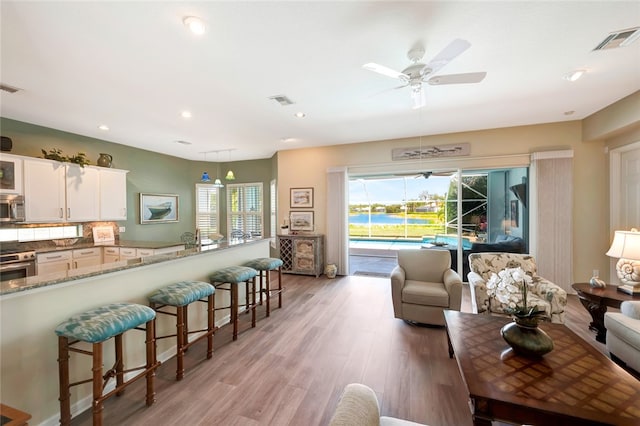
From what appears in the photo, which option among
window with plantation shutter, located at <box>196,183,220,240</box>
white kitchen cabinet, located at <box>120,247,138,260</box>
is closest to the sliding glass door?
white kitchen cabinet, located at <box>120,247,138,260</box>

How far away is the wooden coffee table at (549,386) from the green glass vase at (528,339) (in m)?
0.06

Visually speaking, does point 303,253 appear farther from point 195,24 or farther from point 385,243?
point 385,243

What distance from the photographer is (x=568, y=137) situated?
430 cm

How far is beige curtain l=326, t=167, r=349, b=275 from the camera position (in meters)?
5.59

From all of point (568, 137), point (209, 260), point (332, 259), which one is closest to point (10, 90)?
point (209, 260)

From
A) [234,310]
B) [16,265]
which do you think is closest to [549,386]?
[234,310]

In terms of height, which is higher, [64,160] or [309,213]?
[64,160]

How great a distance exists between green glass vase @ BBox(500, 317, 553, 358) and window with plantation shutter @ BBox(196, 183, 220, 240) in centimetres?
714

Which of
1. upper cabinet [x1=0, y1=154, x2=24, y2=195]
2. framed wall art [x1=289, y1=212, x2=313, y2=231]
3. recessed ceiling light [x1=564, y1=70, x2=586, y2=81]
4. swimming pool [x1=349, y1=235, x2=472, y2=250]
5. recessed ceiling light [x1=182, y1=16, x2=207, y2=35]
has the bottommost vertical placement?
swimming pool [x1=349, y1=235, x2=472, y2=250]

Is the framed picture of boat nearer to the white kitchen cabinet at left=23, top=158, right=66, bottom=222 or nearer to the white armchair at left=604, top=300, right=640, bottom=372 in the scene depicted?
the white kitchen cabinet at left=23, top=158, right=66, bottom=222

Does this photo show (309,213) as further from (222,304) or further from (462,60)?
(462,60)

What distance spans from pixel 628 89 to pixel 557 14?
2343mm

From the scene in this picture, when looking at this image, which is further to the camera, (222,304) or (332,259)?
(332,259)

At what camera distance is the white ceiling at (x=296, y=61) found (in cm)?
184
